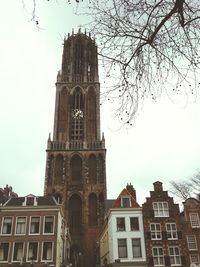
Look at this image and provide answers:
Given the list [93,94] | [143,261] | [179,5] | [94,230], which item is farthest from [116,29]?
[93,94]

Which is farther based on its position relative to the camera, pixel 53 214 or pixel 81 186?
pixel 81 186

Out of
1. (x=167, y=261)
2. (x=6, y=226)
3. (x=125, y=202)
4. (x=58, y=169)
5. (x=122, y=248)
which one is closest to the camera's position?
(x=167, y=261)

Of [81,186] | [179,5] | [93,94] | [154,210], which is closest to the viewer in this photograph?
[179,5]

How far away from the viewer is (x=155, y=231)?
31734 mm

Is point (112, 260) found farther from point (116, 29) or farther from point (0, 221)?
point (116, 29)

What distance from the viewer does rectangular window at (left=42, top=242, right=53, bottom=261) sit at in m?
31.6

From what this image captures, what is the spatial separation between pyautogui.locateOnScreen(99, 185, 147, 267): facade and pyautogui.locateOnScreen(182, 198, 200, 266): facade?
4205 mm

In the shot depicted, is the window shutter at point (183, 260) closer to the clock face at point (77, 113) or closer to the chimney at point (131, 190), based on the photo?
the chimney at point (131, 190)

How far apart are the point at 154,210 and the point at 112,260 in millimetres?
6419

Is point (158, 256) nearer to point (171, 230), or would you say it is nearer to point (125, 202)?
point (171, 230)

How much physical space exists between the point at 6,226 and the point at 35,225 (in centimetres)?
292

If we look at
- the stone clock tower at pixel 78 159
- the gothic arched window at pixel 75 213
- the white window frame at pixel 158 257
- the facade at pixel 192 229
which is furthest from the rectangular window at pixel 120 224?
the gothic arched window at pixel 75 213

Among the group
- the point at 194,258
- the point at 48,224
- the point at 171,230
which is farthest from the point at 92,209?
the point at 194,258

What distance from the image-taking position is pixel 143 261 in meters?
30.5
